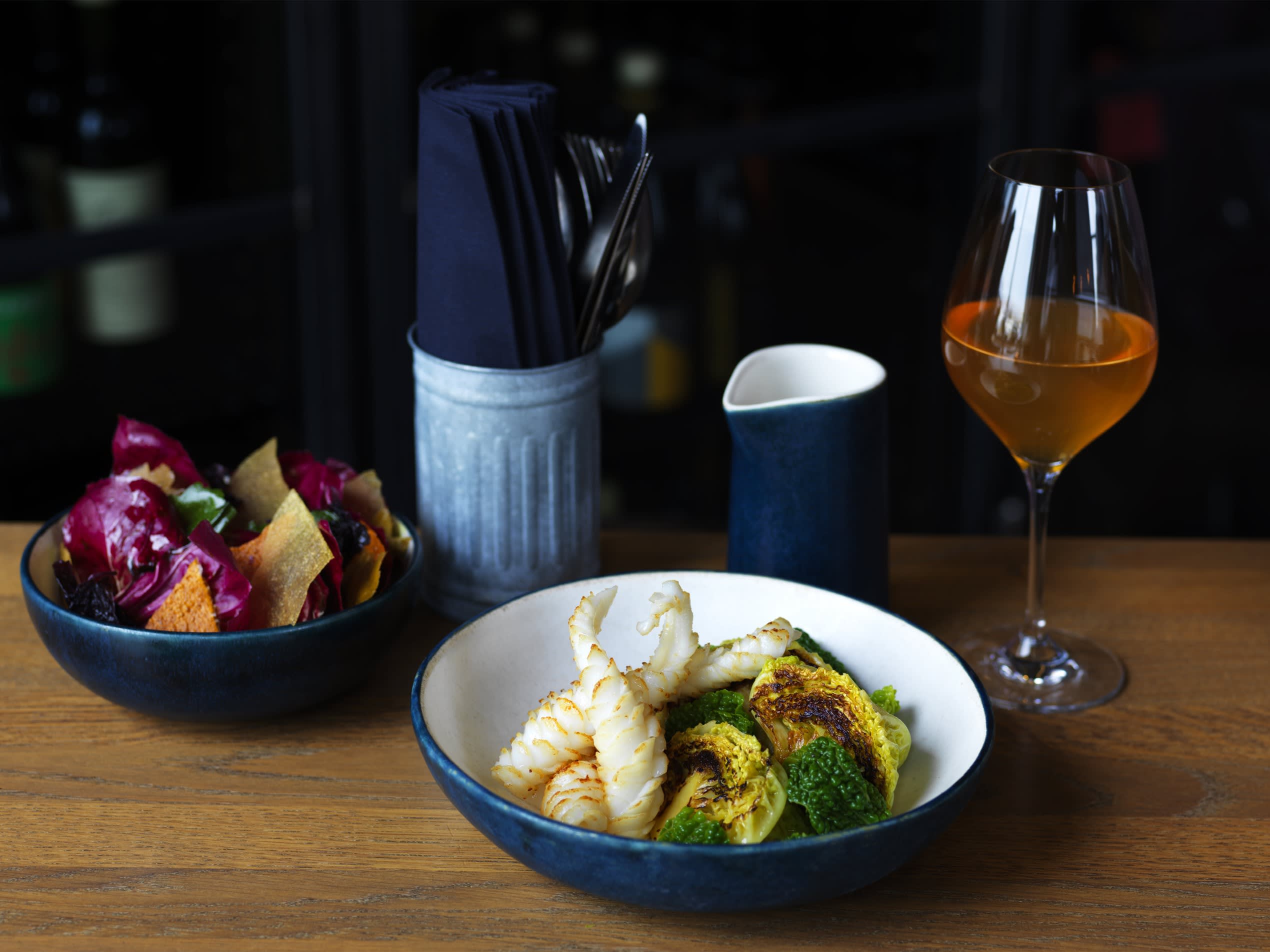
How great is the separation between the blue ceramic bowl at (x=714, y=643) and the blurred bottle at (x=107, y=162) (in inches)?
42.9

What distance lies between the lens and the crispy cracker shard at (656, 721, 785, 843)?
2.09ft

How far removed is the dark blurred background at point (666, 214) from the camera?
1.69 meters

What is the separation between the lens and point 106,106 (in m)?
1.64

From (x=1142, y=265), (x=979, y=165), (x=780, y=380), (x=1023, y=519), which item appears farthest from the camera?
(x=1023, y=519)

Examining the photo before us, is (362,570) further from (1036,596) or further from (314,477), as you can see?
(1036,596)

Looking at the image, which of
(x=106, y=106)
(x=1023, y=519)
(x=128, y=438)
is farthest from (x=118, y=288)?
(x=1023, y=519)

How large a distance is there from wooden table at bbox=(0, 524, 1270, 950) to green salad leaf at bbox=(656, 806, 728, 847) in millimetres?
53

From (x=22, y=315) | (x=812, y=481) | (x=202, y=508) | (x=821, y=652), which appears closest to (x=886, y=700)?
(x=821, y=652)

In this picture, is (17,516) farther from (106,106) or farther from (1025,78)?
(1025,78)

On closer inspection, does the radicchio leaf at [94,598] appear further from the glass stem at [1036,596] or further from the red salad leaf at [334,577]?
the glass stem at [1036,596]

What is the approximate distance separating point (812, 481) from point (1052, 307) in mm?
185

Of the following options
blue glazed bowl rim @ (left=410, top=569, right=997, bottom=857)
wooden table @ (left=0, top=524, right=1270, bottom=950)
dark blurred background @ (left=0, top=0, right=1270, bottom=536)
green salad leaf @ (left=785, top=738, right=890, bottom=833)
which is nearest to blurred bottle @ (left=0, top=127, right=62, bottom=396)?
dark blurred background @ (left=0, top=0, right=1270, bottom=536)

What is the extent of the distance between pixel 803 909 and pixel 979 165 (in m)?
1.60

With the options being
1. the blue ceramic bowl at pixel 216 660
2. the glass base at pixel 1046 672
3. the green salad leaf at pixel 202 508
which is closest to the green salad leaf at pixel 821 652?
the glass base at pixel 1046 672
